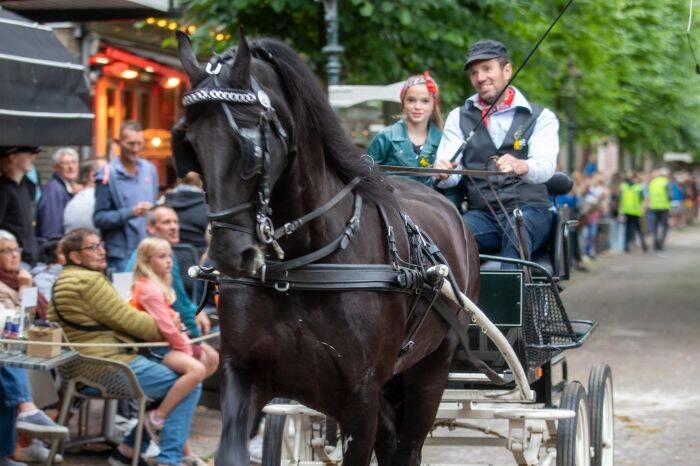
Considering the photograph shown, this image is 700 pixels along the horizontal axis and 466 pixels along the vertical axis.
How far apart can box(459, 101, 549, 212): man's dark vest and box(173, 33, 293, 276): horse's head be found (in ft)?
8.39

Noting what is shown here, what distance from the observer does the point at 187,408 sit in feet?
25.1

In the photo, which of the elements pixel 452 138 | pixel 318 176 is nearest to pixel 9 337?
pixel 452 138

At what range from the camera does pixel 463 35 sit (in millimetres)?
12320

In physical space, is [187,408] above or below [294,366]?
below

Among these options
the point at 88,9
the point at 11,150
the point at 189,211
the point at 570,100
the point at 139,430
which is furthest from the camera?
the point at 570,100

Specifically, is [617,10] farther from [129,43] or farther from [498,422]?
[498,422]

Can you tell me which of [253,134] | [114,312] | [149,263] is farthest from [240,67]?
[149,263]

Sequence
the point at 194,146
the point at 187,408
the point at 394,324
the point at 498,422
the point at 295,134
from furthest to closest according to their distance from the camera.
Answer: the point at 498,422, the point at 187,408, the point at 394,324, the point at 295,134, the point at 194,146

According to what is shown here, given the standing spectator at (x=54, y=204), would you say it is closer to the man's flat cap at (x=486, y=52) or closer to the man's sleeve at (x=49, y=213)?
the man's sleeve at (x=49, y=213)

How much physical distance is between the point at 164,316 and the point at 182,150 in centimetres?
375

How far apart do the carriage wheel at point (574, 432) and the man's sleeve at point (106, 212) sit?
462cm

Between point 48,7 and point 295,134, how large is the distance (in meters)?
6.84

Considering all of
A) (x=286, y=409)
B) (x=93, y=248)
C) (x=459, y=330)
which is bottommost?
(x=286, y=409)

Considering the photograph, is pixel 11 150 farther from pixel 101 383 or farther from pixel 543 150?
pixel 543 150
